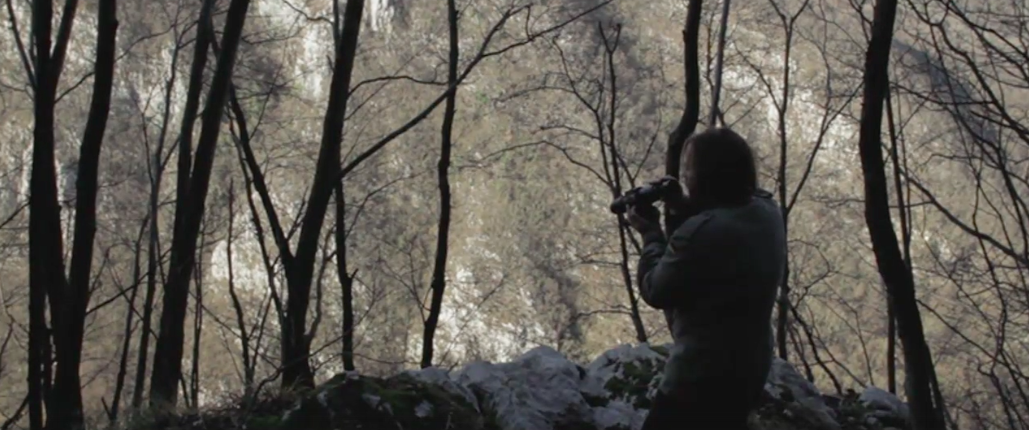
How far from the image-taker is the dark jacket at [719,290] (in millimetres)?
2422

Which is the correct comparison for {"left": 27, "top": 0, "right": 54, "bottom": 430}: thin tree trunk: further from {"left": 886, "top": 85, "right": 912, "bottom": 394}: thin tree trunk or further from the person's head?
{"left": 886, "top": 85, "right": 912, "bottom": 394}: thin tree trunk

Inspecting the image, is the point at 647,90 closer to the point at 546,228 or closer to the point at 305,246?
the point at 546,228

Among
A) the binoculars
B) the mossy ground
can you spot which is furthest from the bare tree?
the mossy ground

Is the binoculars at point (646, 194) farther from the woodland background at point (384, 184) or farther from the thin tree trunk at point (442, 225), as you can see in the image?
the thin tree trunk at point (442, 225)

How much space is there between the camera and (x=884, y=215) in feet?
13.8

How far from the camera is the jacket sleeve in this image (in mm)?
2416

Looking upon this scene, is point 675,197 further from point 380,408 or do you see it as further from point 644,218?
point 380,408

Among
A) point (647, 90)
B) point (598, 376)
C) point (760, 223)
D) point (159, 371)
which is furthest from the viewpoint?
point (647, 90)

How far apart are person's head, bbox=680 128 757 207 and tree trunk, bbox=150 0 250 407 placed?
307 centimetres

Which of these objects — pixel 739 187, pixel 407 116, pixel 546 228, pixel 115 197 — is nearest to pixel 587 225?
pixel 546 228

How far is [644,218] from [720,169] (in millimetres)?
291

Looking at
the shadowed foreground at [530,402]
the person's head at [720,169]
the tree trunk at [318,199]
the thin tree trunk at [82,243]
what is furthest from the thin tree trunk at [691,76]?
the thin tree trunk at [82,243]

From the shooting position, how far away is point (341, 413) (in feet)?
11.6

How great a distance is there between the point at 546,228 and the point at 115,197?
23.8 m
